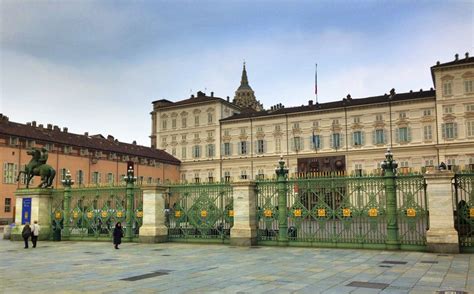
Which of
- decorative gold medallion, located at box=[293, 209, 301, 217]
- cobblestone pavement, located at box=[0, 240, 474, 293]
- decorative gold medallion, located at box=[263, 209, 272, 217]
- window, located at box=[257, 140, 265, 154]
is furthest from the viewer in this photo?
window, located at box=[257, 140, 265, 154]

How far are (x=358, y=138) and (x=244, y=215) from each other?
42.6 m

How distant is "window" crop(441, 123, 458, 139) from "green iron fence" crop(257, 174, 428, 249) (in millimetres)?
38974

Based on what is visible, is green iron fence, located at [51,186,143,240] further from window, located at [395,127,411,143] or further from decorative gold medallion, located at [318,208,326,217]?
window, located at [395,127,411,143]

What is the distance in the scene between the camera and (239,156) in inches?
2640

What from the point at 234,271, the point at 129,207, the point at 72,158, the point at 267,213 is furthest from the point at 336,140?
the point at 234,271

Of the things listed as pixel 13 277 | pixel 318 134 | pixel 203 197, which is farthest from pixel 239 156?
pixel 13 277

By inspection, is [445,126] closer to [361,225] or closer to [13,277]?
[361,225]

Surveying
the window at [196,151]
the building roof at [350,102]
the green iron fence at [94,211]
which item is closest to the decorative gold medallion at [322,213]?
the green iron fence at [94,211]

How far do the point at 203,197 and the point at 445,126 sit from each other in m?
41.5

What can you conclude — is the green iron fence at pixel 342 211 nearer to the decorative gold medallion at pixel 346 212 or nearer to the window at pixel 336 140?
the decorative gold medallion at pixel 346 212

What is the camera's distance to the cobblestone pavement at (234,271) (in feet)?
33.2

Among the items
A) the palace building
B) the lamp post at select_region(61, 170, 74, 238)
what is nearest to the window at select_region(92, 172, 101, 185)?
the palace building

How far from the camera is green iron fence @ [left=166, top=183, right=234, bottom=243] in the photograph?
68.0 feet

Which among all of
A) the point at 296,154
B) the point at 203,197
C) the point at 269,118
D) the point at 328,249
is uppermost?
the point at 269,118
